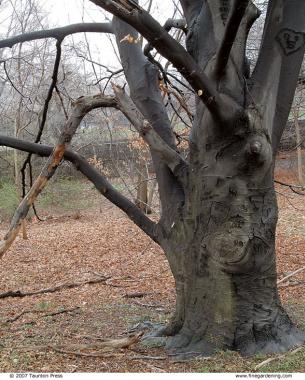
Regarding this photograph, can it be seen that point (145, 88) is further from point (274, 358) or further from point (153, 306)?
point (153, 306)

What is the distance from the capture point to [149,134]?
4.04 metres

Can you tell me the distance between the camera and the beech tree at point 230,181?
389 cm

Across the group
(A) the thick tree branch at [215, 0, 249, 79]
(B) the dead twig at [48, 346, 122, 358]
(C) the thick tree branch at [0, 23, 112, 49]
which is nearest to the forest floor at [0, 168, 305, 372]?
(B) the dead twig at [48, 346, 122, 358]

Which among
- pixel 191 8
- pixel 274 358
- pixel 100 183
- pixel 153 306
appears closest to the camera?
pixel 274 358

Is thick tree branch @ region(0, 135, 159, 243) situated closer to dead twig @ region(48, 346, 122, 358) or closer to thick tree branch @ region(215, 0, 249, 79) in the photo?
dead twig @ region(48, 346, 122, 358)

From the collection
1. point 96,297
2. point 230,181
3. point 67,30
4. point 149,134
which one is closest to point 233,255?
point 230,181

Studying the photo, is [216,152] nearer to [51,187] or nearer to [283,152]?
[51,187]

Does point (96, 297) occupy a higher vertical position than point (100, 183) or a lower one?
lower

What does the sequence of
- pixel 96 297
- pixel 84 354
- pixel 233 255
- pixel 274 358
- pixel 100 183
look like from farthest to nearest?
1. pixel 96 297
2. pixel 100 183
3. pixel 233 255
4. pixel 84 354
5. pixel 274 358

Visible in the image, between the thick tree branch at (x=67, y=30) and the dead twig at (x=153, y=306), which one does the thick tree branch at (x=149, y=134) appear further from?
the dead twig at (x=153, y=306)

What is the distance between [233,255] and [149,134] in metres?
1.14

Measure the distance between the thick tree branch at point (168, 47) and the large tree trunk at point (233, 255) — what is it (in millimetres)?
465

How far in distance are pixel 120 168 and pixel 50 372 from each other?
1423 cm

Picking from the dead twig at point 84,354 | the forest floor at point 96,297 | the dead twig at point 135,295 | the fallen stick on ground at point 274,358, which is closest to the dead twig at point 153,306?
the forest floor at point 96,297
